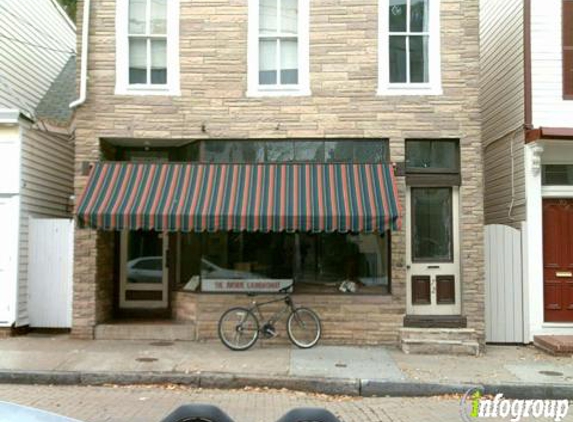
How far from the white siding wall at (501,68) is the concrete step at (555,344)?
12.4 ft

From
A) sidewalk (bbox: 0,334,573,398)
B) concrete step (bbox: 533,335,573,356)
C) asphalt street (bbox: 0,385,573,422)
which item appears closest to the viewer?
asphalt street (bbox: 0,385,573,422)

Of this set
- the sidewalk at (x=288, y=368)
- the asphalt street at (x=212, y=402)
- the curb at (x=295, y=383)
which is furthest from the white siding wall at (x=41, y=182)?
the asphalt street at (x=212, y=402)

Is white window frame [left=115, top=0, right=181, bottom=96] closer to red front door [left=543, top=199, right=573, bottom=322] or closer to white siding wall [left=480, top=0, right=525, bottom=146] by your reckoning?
white siding wall [left=480, top=0, right=525, bottom=146]

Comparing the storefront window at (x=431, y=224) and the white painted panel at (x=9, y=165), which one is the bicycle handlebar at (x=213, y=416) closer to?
the storefront window at (x=431, y=224)

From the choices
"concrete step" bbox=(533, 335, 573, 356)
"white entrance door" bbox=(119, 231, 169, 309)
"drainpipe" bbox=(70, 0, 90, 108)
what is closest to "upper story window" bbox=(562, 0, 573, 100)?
"concrete step" bbox=(533, 335, 573, 356)

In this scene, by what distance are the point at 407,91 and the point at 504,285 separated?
3.86 metres

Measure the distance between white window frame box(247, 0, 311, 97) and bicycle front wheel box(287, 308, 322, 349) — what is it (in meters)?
3.76

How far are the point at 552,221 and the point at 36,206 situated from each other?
9547 mm

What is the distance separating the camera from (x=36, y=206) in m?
11.9

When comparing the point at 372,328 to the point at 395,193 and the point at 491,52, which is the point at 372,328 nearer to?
the point at 395,193

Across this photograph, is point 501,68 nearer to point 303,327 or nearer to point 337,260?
point 337,260

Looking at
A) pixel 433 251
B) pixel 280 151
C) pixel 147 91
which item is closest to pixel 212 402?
pixel 280 151

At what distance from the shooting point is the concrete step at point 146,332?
1088 centimetres

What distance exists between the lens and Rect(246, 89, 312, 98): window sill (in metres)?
10.9
